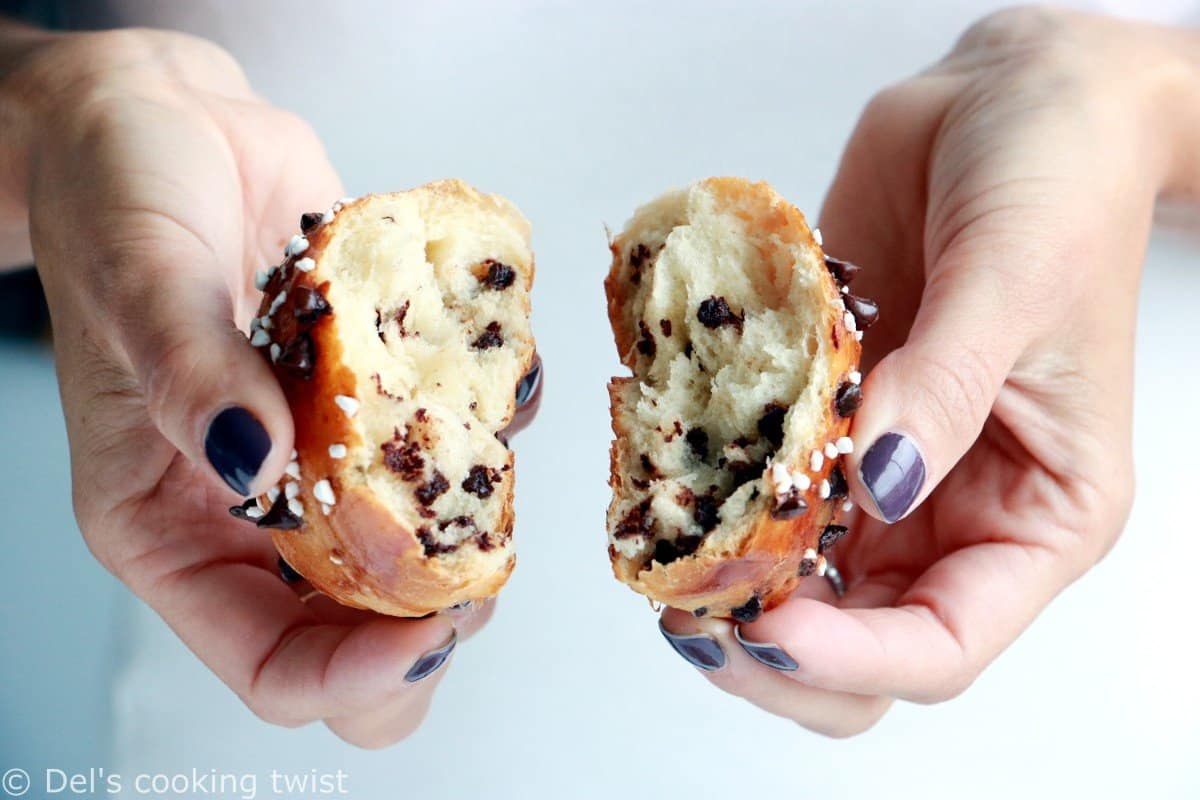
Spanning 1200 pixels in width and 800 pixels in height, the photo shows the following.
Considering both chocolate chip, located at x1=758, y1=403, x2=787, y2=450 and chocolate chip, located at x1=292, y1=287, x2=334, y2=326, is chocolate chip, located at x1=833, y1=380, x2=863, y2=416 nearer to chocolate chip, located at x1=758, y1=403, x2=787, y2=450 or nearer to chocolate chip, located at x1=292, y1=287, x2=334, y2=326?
chocolate chip, located at x1=758, y1=403, x2=787, y2=450

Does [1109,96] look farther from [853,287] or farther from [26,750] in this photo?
[26,750]

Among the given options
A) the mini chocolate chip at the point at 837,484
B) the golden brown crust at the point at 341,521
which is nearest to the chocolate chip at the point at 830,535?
the mini chocolate chip at the point at 837,484

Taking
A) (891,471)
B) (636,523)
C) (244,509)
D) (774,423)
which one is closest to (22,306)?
(244,509)

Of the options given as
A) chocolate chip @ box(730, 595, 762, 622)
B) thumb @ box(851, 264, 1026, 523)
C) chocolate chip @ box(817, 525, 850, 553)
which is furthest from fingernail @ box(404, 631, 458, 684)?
thumb @ box(851, 264, 1026, 523)

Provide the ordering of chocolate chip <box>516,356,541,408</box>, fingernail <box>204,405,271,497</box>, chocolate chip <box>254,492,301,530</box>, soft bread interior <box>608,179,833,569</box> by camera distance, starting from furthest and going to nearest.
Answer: chocolate chip <box>516,356,541,408</box>
soft bread interior <box>608,179,833,569</box>
chocolate chip <box>254,492,301,530</box>
fingernail <box>204,405,271,497</box>

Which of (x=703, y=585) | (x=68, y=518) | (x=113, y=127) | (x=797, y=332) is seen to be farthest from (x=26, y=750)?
(x=797, y=332)

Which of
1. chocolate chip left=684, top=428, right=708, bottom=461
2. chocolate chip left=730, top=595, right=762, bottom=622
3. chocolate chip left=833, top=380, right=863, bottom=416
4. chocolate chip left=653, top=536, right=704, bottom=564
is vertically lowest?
chocolate chip left=730, top=595, right=762, bottom=622
